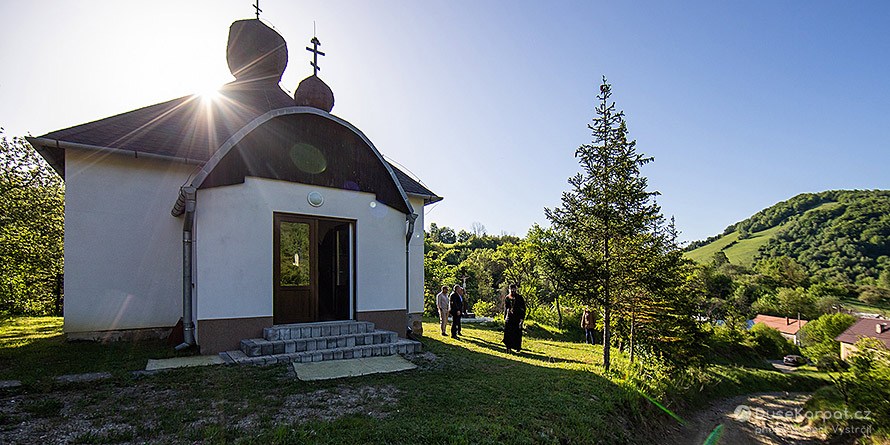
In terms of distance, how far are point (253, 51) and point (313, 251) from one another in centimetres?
767

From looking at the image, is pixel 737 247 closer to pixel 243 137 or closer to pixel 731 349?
pixel 731 349

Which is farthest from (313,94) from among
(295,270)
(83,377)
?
(83,377)

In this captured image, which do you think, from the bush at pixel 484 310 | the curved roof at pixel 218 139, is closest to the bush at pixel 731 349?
the bush at pixel 484 310

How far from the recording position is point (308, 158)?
315 inches

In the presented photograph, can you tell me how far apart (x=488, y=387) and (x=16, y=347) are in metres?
8.73

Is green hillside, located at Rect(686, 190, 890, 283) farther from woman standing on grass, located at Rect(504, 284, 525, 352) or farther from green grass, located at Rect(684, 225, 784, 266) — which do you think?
woman standing on grass, located at Rect(504, 284, 525, 352)

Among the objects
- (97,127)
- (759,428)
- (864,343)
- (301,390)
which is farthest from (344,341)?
(864,343)

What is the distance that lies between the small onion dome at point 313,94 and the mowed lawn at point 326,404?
628cm

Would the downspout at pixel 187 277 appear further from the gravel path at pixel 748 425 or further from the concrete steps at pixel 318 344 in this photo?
the gravel path at pixel 748 425

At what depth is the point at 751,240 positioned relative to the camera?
107m

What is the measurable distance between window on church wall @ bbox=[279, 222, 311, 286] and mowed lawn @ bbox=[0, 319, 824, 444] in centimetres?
234

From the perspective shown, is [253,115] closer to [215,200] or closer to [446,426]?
[215,200]

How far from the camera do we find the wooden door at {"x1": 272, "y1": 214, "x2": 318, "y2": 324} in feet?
25.4

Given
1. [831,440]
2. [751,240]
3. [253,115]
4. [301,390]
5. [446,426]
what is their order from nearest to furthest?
[446,426]
[301,390]
[831,440]
[253,115]
[751,240]
